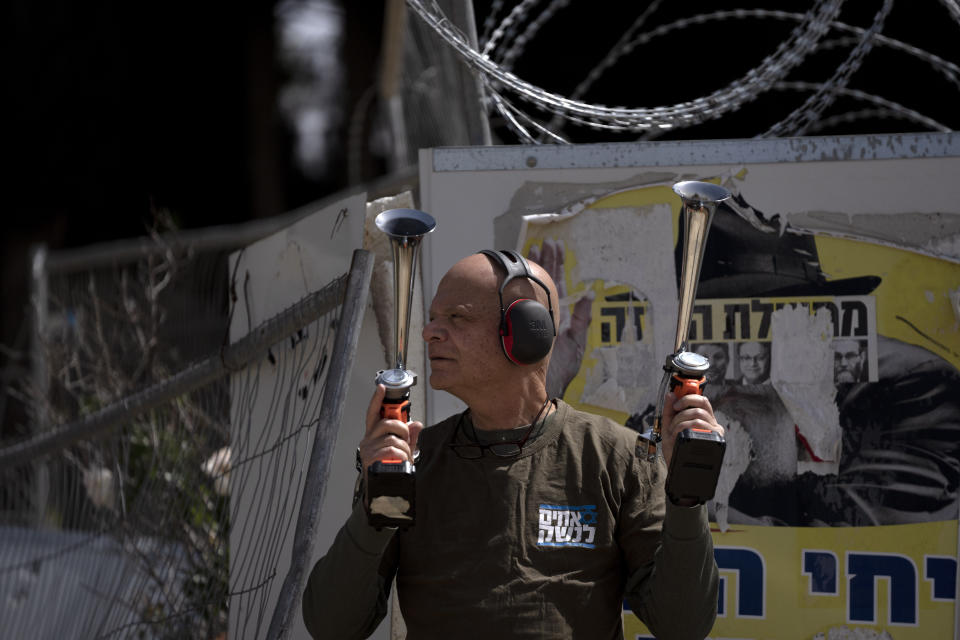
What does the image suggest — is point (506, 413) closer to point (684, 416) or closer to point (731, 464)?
point (684, 416)

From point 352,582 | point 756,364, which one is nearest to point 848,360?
point 756,364

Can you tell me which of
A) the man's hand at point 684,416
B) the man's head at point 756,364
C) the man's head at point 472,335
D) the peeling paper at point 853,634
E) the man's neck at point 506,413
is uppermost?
the man's head at point 756,364

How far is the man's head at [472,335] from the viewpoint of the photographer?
7.68ft

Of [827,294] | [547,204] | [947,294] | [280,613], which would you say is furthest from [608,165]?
[280,613]

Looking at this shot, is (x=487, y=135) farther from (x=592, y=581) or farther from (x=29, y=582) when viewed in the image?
(x=29, y=582)

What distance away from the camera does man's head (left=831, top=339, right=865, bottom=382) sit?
2.91m

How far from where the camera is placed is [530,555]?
229 centimetres

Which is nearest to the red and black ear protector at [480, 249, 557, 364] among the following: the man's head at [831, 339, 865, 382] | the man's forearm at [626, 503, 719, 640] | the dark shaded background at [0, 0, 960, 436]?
the man's forearm at [626, 503, 719, 640]

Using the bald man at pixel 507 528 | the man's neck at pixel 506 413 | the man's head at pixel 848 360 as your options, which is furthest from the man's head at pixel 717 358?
the man's neck at pixel 506 413

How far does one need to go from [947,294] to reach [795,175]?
1.71ft

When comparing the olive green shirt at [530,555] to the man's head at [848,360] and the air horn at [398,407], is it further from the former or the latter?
the man's head at [848,360]

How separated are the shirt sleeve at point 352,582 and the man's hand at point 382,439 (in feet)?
0.54

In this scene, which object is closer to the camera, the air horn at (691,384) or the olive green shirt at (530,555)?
the air horn at (691,384)

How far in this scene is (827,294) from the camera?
2926 millimetres
